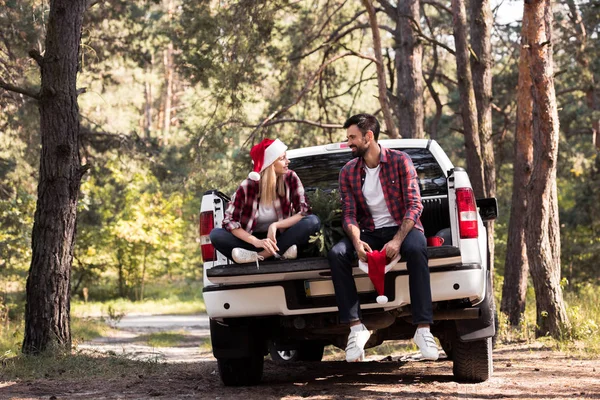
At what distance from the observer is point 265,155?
6.61m

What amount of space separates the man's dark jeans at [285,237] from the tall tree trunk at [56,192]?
12.3 ft

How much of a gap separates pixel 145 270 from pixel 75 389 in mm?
24595

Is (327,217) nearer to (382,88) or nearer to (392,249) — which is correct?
(392,249)

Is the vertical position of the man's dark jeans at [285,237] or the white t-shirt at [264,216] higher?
the white t-shirt at [264,216]

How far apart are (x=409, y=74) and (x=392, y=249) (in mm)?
11382

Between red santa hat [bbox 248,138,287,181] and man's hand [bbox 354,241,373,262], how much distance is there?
3.24 feet

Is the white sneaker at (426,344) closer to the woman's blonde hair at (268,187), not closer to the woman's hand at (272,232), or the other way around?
the woman's hand at (272,232)

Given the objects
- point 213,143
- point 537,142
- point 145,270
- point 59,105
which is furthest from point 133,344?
point 145,270

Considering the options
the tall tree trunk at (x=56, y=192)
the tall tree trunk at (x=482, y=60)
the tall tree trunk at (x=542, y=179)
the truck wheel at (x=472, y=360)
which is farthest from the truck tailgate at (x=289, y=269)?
the tall tree trunk at (x=482, y=60)

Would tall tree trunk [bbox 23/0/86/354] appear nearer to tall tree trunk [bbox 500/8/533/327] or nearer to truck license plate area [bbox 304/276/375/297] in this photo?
truck license plate area [bbox 304/276/375/297]

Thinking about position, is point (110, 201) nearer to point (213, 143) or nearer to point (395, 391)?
point (213, 143)

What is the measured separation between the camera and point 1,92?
14.2 m

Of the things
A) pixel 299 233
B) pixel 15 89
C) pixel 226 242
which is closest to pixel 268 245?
pixel 299 233

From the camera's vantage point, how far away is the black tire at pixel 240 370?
709 centimetres
